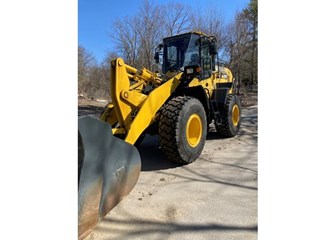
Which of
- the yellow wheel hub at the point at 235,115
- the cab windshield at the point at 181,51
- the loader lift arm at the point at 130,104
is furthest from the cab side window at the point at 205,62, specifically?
the loader lift arm at the point at 130,104

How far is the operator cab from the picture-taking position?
13.6 feet

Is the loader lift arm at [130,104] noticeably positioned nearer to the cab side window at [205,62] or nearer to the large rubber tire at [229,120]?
the cab side window at [205,62]

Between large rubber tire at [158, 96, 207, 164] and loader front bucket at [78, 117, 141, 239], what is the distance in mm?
901

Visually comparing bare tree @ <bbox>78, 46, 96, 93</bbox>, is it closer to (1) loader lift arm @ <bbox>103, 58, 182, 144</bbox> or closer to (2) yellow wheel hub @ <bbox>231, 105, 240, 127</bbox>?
(1) loader lift arm @ <bbox>103, 58, 182, 144</bbox>

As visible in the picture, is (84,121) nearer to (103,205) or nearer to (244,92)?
(103,205)

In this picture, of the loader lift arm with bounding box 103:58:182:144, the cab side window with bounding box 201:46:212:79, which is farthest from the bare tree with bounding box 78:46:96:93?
the cab side window with bounding box 201:46:212:79

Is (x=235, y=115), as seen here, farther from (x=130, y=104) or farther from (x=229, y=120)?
(x=130, y=104)

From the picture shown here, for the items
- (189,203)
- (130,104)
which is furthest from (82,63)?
(189,203)

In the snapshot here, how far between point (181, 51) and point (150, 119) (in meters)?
1.83

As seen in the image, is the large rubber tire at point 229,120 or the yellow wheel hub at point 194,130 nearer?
the yellow wheel hub at point 194,130

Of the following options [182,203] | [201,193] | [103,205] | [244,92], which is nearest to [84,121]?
[103,205]

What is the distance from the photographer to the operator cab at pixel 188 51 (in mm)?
4141

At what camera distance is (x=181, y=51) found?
13.8 ft
